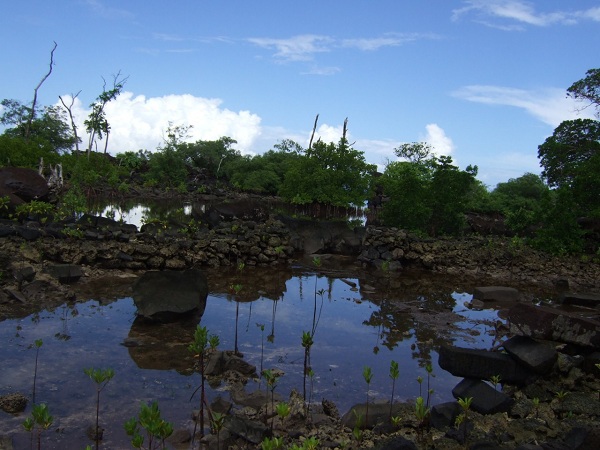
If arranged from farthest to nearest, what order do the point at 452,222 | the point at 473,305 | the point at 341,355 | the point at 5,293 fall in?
the point at 452,222
the point at 473,305
the point at 5,293
the point at 341,355

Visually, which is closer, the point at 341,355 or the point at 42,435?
the point at 42,435

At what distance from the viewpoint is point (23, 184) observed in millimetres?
22469

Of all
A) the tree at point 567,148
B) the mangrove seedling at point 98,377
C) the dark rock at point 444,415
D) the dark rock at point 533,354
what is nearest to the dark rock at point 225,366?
the mangrove seedling at point 98,377

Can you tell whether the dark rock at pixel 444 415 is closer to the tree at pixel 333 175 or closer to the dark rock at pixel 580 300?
the dark rock at pixel 580 300

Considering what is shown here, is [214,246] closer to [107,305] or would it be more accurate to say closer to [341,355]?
[107,305]

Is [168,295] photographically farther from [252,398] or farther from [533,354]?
[533,354]

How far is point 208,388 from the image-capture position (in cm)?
802

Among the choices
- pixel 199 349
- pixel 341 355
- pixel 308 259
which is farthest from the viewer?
pixel 308 259

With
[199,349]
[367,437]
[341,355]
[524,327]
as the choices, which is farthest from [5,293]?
[524,327]

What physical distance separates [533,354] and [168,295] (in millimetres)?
7933

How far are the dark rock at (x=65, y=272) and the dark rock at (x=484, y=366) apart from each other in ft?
35.5

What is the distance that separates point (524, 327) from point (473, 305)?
694cm

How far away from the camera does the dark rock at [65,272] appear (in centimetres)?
1363

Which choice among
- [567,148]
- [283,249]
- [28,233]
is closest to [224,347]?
[28,233]
